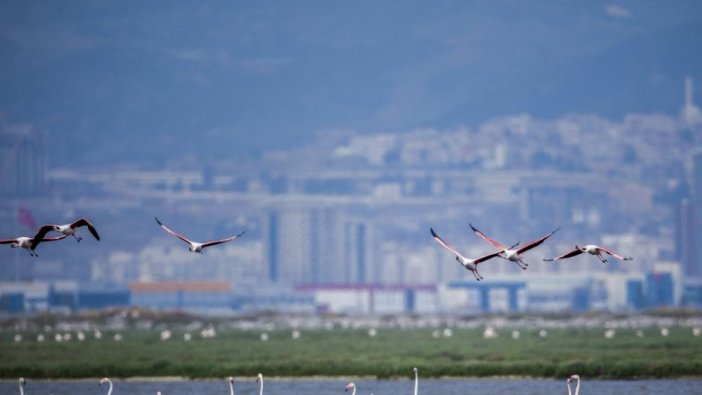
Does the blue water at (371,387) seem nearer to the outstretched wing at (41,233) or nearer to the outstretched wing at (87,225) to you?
the outstretched wing at (41,233)

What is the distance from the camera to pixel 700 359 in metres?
63.4

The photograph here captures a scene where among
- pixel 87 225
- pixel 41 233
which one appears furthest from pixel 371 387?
pixel 87 225

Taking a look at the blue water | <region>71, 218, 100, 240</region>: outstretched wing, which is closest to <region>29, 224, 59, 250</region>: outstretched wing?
<region>71, 218, 100, 240</region>: outstretched wing

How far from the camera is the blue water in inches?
2110

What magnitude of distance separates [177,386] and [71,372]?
651 centimetres

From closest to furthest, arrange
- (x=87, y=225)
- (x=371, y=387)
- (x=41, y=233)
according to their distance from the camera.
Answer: (x=87, y=225), (x=41, y=233), (x=371, y=387)

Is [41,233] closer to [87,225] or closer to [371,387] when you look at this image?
[87,225]

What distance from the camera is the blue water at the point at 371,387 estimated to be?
53.6 meters

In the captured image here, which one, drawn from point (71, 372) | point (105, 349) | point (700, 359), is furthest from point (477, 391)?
point (105, 349)

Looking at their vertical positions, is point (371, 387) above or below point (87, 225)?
below

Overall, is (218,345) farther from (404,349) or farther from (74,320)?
(74,320)

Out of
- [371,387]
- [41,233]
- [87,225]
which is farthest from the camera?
[371,387]

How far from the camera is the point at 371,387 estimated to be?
5728 cm

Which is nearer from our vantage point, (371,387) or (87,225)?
(87,225)
